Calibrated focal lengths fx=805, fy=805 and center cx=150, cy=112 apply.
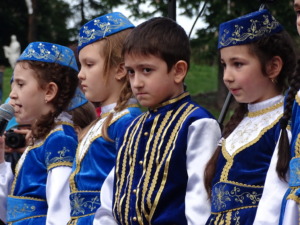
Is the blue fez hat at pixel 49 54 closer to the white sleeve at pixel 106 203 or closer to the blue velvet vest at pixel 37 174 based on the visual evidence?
the blue velvet vest at pixel 37 174

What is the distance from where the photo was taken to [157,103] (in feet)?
11.8

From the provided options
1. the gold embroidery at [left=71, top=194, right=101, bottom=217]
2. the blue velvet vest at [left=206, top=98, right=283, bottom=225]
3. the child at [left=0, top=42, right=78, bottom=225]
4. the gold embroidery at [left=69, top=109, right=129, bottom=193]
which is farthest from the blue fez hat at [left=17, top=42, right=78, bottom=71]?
the blue velvet vest at [left=206, top=98, right=283, bottom=225]

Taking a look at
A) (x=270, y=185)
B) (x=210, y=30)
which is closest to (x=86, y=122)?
(x=270, y=185)

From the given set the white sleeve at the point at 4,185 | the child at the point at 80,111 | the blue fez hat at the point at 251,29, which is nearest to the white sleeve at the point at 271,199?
the blue fez hat at the point at 251,29

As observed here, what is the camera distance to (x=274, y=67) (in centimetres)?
346

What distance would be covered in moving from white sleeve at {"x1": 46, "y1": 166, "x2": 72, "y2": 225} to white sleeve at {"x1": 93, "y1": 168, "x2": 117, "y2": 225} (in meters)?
0.46

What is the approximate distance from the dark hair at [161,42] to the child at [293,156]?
0.66 m

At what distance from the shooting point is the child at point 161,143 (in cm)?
341

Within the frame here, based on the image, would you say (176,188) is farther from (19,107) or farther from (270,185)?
(19,107)

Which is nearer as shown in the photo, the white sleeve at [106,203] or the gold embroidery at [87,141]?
the white sleeve at [106,203]

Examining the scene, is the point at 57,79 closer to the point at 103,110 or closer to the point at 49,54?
the point at 49,54

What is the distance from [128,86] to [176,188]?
31.4 inches

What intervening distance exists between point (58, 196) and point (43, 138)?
0.39 meters

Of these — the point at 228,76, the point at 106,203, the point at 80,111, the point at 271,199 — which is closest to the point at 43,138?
the point at 80,111
